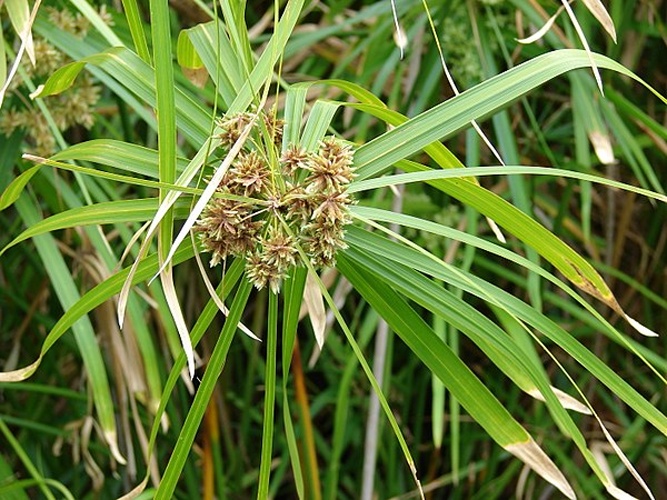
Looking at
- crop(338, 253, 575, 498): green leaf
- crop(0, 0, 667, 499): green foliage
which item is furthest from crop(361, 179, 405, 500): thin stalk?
crop(338, 253, 575, 498): green leaf

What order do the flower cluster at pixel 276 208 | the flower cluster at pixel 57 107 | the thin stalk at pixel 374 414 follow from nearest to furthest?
the flower cluster at pixel 276 208 < the flower cluster at pixel 57 107 < the thin stalk at pixel 374 414

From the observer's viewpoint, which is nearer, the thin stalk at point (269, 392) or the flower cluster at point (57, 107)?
the thin stalk at point (269, 392)

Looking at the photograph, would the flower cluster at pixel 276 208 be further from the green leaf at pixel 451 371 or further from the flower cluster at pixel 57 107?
the flower cluster at pixel 57 107

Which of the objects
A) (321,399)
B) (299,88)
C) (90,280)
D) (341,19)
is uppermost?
(341,19)

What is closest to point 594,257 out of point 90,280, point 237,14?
point 90,280

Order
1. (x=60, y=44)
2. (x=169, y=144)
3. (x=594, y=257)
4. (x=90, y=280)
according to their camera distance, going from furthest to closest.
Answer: (x=594, y=257) < (x=90, y=280) < (x=60, y=44) < (x=169, y=144)

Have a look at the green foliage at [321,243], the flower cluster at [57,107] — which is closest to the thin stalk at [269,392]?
the green foliage at [321,243]

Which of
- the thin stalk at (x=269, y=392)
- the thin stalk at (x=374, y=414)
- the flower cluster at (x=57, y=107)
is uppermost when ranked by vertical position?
the flower cluster at (x=57, y=107)

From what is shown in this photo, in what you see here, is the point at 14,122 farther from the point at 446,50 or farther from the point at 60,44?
the point at 446,50
